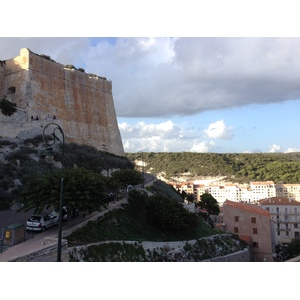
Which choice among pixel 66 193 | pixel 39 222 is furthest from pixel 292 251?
pixel 39 222

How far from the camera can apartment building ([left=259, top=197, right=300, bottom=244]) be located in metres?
44.5

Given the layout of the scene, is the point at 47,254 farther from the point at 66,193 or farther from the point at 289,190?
the point at 289,190

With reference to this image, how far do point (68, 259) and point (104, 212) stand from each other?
16.9 feet

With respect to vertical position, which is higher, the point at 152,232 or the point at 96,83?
the point at 96,83

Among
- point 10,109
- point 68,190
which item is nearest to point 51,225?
point 68,190

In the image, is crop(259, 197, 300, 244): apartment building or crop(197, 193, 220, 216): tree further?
crop(259, 197, 300, 244): apartment building

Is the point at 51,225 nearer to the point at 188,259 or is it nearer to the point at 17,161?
the point at 188,259

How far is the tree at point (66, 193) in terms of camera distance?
11695 millimetres

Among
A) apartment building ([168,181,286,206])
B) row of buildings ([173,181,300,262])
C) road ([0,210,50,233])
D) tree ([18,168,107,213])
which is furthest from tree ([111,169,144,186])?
apartment building ([168,181,286,206])

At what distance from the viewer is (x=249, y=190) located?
2847 inches

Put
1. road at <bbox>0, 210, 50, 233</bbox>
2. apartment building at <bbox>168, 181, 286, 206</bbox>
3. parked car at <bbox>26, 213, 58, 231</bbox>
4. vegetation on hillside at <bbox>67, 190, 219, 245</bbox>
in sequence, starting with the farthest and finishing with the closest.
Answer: apartment building at <bbox>168, 181, 286, 206</bbox>, vegetation on hillside at <bbox>67, 190, 219, 245</bbox>, road at <bbox>0, 210, 50, 233</bbox>, parked car at <bbox>26, 213, 58, 231</bbox>

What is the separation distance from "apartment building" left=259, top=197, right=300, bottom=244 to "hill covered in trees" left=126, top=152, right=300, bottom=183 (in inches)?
1312

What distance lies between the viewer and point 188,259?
15.7 metres

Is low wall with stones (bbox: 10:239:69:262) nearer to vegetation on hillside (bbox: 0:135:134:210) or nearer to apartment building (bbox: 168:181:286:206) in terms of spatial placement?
vegetation on hillside (bbox: 0:135:134:210)
